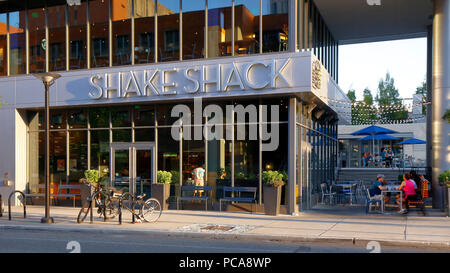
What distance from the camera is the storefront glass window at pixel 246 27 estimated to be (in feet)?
55.2

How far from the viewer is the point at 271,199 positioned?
15.9 metres

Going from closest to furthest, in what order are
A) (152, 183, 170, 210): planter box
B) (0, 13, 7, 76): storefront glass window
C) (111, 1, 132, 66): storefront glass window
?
(152, 183, 170, 210): planter box
(111, 1, 132, 66): storefront glass window
(0, 13, 7, 76): storefront glass window

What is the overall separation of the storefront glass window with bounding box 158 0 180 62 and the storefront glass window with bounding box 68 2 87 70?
346 cm

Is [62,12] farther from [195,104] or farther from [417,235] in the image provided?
[417,235]

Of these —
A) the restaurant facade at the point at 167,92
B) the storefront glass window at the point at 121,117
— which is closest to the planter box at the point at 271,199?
the restaurant facade at the point at 167,92

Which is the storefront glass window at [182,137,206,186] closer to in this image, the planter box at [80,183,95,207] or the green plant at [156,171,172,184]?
the green plant at [156,171,172,184]

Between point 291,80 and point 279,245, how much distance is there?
6.75 meters

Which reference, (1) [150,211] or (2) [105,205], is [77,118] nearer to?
(2) [105,205]

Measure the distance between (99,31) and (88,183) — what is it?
19.9 ft

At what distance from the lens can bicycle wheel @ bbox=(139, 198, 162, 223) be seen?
14086 mm

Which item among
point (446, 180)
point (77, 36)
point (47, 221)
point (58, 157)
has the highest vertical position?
point (77, 36)

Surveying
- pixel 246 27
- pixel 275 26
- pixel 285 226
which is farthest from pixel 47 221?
pixel 275 26

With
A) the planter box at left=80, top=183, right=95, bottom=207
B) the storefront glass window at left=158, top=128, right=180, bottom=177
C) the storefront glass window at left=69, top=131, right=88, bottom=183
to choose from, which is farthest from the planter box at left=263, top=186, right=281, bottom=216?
the storefront glass window at left=69, top=131, right=88, bottom=183

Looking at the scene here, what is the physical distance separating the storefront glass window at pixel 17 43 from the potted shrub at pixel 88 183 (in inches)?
220
